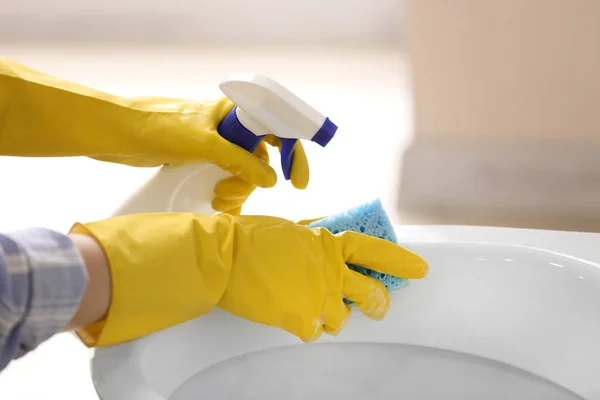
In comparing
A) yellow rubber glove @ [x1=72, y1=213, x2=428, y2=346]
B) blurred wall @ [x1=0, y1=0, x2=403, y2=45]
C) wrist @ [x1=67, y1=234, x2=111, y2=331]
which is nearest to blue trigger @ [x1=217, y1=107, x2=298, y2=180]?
yellow rubber glove @ [x1=72, y1=213, x2=428, y2=346]

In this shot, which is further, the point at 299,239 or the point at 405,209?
the point at 405,209

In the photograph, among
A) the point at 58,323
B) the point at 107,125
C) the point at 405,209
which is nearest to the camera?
the point at 58,323

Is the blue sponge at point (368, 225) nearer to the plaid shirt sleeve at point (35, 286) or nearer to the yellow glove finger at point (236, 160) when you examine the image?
the yellow glove finger at point (236, 160)

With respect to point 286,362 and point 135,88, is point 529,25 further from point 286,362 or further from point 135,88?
point 135,88

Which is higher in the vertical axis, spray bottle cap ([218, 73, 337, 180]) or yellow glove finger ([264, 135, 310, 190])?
spray bottle cap ([218, 73, 337, 180])

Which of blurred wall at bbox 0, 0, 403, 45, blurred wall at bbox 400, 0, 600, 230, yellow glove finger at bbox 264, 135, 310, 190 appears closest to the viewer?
yellow glove finger at bbox 264, 135, 310, 190

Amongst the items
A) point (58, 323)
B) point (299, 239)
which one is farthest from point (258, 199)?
point (58, 323)

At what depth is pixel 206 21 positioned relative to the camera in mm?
2461

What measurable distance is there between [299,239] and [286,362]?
0.13 meters

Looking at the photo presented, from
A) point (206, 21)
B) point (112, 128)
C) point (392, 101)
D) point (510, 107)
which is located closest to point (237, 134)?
point (112, 128)

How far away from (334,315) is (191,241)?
139mm

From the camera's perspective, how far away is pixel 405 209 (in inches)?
48.6

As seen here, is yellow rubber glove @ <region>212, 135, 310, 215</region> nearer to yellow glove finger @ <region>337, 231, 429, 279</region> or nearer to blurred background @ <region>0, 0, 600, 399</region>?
yellow glove finger @ <region>337, 231, 429, 279</region>

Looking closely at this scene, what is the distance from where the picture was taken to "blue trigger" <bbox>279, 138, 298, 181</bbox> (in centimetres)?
68
